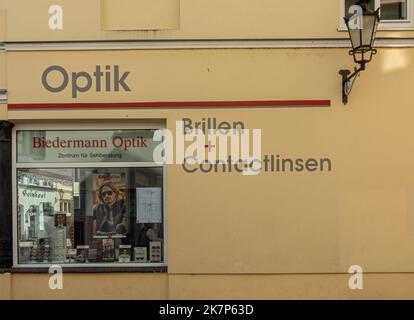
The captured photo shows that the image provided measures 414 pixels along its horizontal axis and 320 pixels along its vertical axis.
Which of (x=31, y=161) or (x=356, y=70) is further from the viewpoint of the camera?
(x=31, y=161)

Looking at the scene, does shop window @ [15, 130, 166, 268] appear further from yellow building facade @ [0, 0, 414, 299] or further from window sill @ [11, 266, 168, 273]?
yellow building facade @ [0, 0, 414, 299]

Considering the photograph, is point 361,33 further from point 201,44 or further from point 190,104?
point 190,104

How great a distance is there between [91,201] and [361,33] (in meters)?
4.22

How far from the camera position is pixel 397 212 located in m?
Answer: 7.39

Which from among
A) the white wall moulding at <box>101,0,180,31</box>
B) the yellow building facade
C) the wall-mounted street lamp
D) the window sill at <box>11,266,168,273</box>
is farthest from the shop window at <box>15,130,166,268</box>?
the wall-mounted street lamp

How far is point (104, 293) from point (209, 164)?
87.8 inches

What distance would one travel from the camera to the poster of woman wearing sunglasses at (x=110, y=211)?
7.86 meters

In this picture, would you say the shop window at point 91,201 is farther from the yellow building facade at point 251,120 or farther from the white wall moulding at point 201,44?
the white wall moulding at point 201,44

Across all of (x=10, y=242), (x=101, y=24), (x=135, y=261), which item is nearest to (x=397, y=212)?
(x=135, y=261)

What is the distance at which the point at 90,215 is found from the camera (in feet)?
25.9

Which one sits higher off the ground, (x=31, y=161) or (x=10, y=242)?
(x=31, y=161)

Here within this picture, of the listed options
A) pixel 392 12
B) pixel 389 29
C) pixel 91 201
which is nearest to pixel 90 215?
pixel 91 201

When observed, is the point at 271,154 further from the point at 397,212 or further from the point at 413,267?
the point at 413,267

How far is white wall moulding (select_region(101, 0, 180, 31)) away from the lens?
25.0ft
